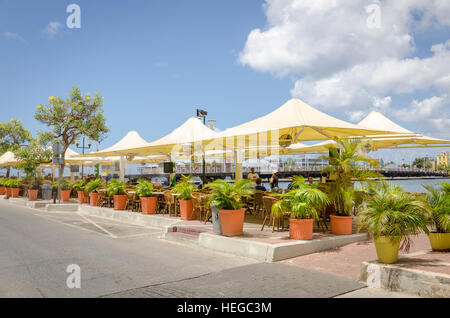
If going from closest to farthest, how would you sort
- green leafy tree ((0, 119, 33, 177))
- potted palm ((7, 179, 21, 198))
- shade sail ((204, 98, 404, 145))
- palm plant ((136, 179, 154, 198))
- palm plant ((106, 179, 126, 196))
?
shade sail ((204, 98, 404, 145)) → palm plant ((136, 179, 154, 198)) → palm plant ((106, 179, 126, 196)) → potted palm ((7, 179, 21, 198)) → green leafy tree ((0, 119, 33, 177))

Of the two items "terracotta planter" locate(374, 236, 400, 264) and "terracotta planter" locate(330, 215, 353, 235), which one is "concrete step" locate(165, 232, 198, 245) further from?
"terracotta planter" locate(374, 236, 400, 264)

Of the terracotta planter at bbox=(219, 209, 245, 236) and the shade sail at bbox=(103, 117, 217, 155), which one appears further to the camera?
the shade sail at bbox=(103, 117, 217, 155)

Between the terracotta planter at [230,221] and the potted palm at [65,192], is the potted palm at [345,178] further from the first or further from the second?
the potted palm at [65,192]

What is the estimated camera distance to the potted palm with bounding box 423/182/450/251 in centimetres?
623

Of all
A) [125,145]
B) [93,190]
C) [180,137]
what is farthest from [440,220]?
[93,190]

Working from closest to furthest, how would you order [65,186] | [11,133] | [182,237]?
[182,237] < [65,186] < [11,133]

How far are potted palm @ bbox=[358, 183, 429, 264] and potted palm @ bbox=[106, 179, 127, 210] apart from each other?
1085cm

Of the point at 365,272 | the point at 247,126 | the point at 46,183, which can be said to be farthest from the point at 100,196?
the point at 365,272

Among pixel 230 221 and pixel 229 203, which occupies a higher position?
pixel 229 203

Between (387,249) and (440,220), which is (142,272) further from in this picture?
(440,220)

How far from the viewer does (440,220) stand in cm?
628

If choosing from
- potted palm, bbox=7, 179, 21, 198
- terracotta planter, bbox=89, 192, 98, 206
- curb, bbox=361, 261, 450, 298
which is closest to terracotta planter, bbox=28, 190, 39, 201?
potted palm, bbox=7, 179, 21, 198

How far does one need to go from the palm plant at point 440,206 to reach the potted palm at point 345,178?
1377 mm

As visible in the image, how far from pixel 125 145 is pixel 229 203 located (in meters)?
9.71
